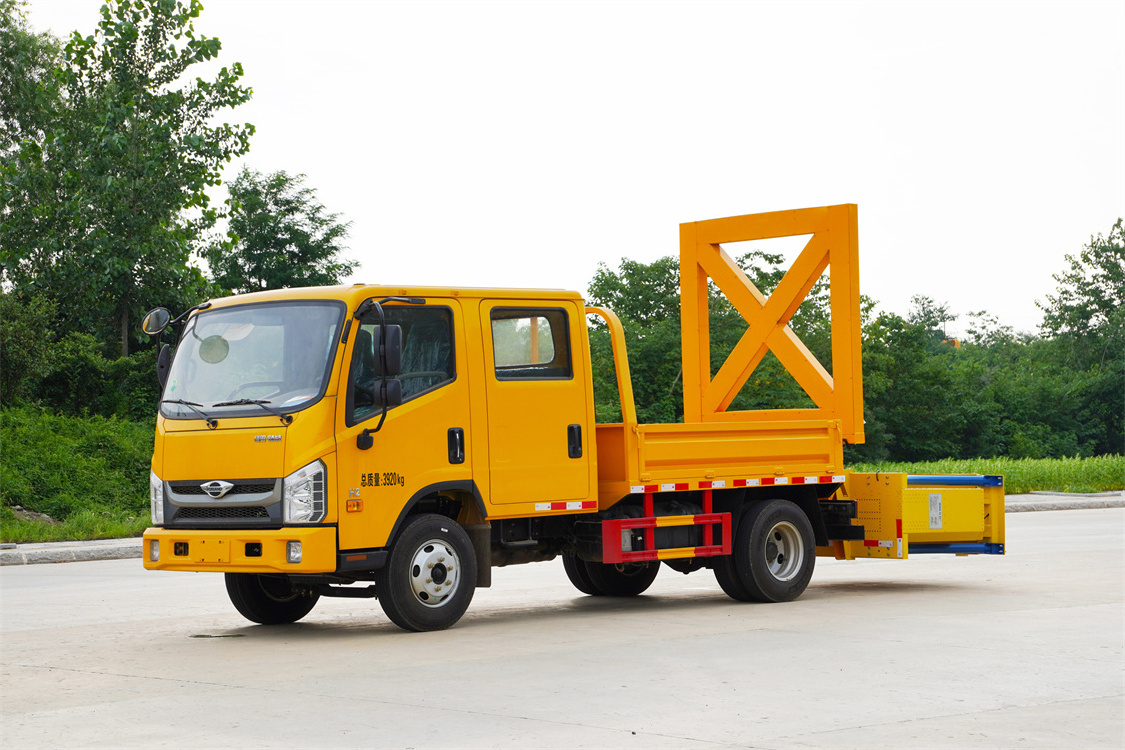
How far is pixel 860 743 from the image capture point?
21.5ft

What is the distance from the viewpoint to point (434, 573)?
Result: 1088cm

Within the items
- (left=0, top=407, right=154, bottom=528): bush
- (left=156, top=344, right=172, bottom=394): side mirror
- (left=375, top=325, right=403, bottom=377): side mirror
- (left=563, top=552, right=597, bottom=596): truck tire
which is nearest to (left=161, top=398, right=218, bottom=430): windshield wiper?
(left=156, top=344, right=172, bottom=394): side mirror

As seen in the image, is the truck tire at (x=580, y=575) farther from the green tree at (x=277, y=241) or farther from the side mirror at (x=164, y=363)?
the green tree at (x=277, y=241)

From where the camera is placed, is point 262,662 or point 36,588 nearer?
point 262,662

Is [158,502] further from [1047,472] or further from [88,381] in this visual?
[1047,472]

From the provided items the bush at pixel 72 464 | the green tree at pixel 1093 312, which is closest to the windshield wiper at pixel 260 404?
the bush at pixel 72 464

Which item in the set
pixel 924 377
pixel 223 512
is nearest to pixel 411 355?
pixel 223 512

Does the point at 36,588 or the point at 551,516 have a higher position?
the point at 551,516

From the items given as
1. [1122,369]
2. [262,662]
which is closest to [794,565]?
[262,662]

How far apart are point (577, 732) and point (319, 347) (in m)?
4.56

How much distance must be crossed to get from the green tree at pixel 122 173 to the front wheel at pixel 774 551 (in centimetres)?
2312

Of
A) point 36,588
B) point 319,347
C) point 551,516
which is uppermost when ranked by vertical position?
point 319,347

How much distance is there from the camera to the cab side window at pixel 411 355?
34.6 ft

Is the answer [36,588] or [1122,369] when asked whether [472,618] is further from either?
[1122,369]
